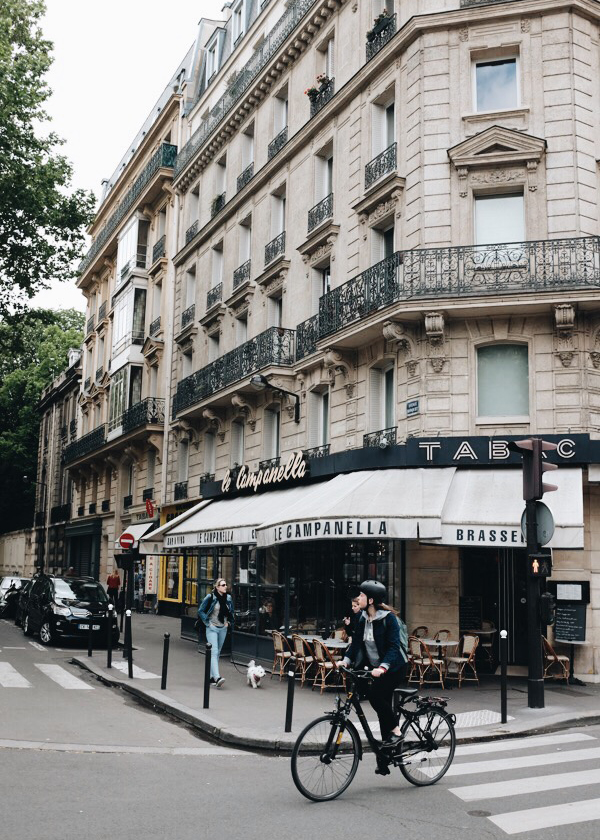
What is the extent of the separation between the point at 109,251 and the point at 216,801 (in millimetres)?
37566

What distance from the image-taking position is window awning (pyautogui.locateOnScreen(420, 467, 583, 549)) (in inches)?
531

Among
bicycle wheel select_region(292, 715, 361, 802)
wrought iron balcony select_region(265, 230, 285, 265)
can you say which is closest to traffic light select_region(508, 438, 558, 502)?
bicycle wheel select_region(292, 715, 361, 802)

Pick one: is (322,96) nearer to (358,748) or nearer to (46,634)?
(46,634)

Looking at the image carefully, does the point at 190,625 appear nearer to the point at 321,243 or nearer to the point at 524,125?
the point at 321,243

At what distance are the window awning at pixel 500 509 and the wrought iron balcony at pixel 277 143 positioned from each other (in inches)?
481

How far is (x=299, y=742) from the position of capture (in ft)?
22.5

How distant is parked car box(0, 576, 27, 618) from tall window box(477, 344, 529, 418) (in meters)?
17.5

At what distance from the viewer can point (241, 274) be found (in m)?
25.3

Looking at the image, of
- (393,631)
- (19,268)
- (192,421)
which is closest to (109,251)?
(19,268)

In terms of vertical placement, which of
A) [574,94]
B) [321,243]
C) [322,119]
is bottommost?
[321,243]

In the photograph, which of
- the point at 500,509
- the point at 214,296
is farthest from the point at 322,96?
the point at 500,509

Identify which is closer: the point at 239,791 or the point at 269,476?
the point at 239,791

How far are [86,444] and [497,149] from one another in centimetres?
2898

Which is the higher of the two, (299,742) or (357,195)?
(357,195)
